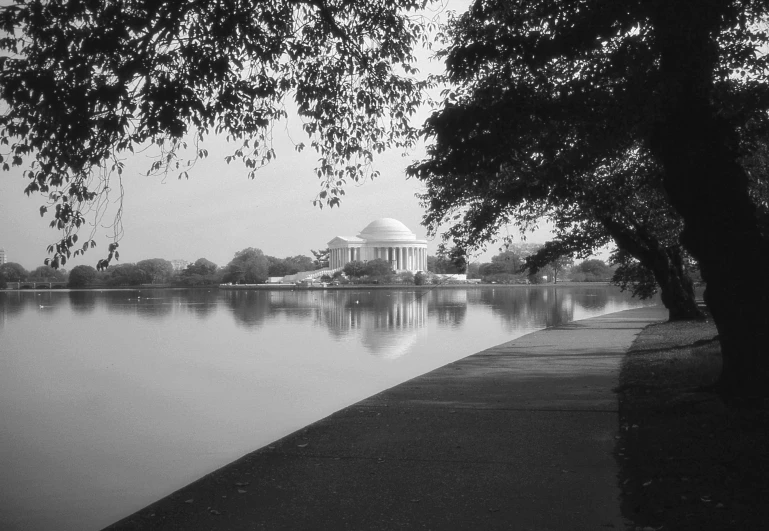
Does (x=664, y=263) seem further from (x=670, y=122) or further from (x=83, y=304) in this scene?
(x=83, y=304)

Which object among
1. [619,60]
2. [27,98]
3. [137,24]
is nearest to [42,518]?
[27,98]

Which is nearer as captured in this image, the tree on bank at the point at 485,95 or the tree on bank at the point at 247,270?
the tree on bank at the point at 485,95

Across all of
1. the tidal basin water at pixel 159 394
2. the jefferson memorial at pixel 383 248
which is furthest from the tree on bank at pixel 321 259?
the tidal basin water at pixel 159 394

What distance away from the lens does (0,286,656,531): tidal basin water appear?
9.23 meters

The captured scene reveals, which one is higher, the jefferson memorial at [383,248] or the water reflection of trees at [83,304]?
the jefferson memorial at [383,248]

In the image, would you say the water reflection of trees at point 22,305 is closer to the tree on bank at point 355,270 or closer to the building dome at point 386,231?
the tree on bank at point 355,270

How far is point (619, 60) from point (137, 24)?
20.3 feet

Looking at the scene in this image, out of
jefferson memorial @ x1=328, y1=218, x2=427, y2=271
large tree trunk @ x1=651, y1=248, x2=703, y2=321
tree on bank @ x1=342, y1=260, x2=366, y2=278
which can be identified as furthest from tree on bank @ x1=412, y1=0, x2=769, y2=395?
jefferson memorial @ x1=328, y1=218, x2=427, y2=271

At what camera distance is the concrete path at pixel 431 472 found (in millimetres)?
6102

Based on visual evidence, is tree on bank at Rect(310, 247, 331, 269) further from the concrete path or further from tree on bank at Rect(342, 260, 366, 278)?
the concrete path

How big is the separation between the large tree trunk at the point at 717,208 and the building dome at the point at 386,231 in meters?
156

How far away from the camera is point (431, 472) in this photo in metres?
7.40

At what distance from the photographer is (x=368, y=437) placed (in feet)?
29.9

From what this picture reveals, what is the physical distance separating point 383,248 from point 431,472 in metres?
160
